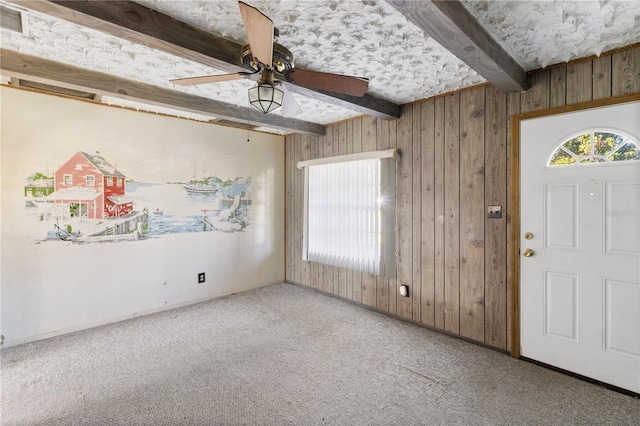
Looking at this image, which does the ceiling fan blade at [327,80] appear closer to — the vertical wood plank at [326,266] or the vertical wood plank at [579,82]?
the vertical wood plank at [579,82]

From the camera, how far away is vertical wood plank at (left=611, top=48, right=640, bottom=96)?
209 centimetres

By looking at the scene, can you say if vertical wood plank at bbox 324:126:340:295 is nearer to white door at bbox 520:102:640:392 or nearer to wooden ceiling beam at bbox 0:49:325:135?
wooden ceiling beam at bbox 0:49:325:135

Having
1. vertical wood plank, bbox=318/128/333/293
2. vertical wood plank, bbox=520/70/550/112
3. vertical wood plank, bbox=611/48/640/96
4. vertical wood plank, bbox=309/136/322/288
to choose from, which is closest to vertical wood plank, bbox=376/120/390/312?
vertical wood plank, bbox=318/128/333/293

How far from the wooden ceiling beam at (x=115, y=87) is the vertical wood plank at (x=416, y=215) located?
1719 mm

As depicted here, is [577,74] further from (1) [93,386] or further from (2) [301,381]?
(1) [93,386]

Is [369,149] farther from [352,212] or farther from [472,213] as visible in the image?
[472,213]

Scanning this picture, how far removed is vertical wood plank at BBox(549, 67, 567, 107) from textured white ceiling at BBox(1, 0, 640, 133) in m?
0.13

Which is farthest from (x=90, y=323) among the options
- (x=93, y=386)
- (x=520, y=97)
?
(x=520, y=97)

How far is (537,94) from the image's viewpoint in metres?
2.52

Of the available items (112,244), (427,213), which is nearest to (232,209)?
(112,244)

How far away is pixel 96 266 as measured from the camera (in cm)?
330

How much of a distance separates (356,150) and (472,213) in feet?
5.56

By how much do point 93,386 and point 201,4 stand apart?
9.09ft

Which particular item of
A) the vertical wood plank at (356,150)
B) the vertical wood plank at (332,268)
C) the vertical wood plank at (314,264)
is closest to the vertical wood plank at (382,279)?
the vertical wood plank at (356,150)
